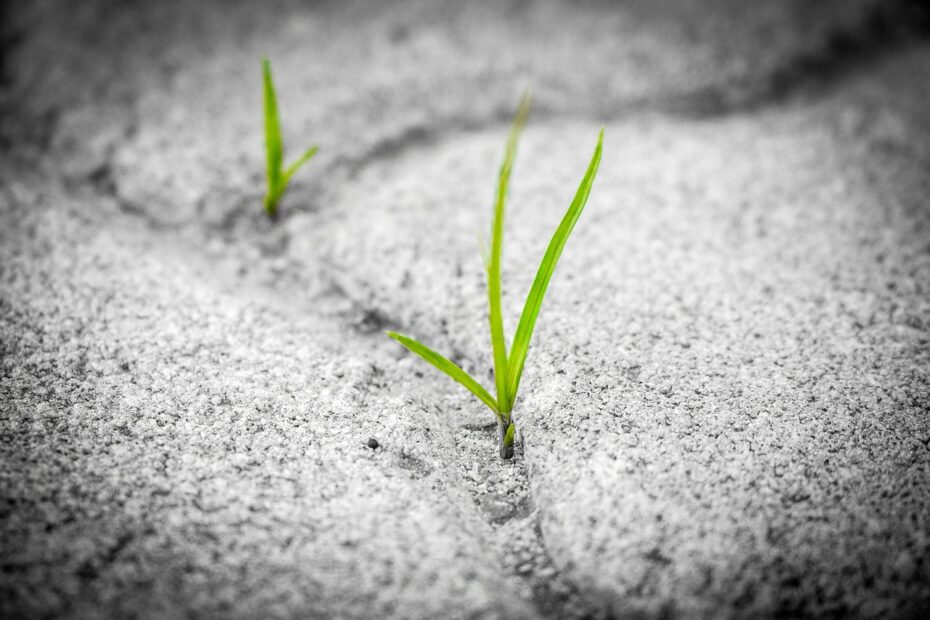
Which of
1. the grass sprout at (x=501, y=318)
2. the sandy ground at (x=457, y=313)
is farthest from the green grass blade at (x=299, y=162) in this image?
the grass sprout at (x=501, y=318)

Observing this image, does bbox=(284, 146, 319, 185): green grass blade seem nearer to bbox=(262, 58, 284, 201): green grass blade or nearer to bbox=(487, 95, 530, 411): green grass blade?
bbox=(262, 58, 284, 201): green grass blade

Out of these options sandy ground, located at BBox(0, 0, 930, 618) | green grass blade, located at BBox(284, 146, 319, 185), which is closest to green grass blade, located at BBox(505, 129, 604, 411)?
sandy ground, located at BBox(0, 0, 930, 618)

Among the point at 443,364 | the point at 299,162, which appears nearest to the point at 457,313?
the point at 443,364

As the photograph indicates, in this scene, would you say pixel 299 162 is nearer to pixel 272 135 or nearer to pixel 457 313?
pixel 272 135

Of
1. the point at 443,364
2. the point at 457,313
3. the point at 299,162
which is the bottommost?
the point at 443,364

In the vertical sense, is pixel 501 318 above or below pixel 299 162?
below

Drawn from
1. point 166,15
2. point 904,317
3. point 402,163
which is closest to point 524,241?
point 402,163

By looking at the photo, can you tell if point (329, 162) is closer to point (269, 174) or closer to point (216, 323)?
point (269, 174)
